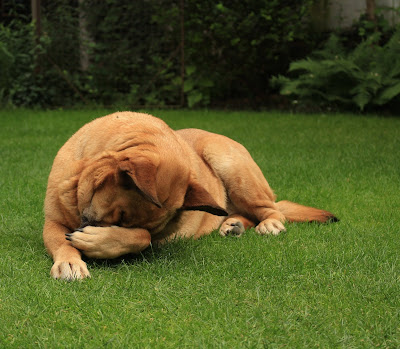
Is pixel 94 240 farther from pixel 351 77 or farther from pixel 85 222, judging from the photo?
pixel 351 77

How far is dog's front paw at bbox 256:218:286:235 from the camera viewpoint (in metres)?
4.32

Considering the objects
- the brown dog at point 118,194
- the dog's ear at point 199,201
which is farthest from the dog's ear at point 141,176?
the dog's ear at point 199,201

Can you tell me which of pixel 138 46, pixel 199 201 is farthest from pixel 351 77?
pixel 199 201

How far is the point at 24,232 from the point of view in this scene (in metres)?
4.27

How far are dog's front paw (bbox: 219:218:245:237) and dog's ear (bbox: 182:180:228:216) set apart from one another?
34.2 inches

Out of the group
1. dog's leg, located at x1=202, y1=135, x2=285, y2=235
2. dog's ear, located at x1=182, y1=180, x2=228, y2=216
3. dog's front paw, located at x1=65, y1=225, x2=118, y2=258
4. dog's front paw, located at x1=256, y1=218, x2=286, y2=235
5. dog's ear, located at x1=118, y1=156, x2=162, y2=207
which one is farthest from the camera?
dog's leg, located at x1=202, y1=135, x2=285, y2=235

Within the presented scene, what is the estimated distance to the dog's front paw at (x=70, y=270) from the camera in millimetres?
3188

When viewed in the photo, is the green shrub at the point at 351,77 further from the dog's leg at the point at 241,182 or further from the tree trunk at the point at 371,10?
the dog's leg at the point at 241,182

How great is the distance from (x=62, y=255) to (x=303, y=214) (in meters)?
2.11

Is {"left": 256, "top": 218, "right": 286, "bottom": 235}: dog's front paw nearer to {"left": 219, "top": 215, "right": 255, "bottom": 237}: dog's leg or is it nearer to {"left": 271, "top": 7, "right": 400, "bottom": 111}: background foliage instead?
{"left": 219, "top": 215, "right": 255, "bottom": 237}: dog's leg

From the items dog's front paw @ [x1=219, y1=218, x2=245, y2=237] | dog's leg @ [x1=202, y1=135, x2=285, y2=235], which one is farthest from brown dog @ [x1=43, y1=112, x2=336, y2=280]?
dog's leg @ [x1=202, y1=135, x2=285, y2=235]

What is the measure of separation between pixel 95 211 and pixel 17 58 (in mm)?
10850

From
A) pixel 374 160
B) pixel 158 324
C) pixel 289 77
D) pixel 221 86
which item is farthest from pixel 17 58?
pixel 158 324

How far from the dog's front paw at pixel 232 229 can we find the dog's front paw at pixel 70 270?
4.43 feet
